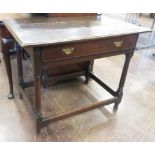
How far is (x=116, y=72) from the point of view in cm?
274

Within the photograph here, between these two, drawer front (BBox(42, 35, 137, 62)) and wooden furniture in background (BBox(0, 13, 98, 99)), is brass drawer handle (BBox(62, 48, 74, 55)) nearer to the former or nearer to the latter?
drawer front (BBox(42, 35, 137, 62))

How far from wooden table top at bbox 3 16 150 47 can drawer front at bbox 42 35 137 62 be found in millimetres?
47

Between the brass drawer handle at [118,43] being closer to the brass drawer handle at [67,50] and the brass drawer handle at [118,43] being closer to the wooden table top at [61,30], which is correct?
→ the wooden table top at [61,30]

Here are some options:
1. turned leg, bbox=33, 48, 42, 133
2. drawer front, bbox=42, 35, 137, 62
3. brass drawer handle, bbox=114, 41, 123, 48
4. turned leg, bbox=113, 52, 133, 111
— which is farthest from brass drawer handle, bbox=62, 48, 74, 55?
turned leg, bbox=113, 52, 133, 111

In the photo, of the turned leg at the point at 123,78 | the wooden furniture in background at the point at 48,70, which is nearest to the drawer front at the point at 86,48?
the turned leg at the point at 123,78

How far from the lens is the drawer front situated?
1264 mm

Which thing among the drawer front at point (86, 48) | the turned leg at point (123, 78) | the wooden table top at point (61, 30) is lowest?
the turned leg at point (123, 78)

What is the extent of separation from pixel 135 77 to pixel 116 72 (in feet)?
0.85

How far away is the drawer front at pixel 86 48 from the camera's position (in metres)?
1.26

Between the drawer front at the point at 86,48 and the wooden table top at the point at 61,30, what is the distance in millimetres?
47
